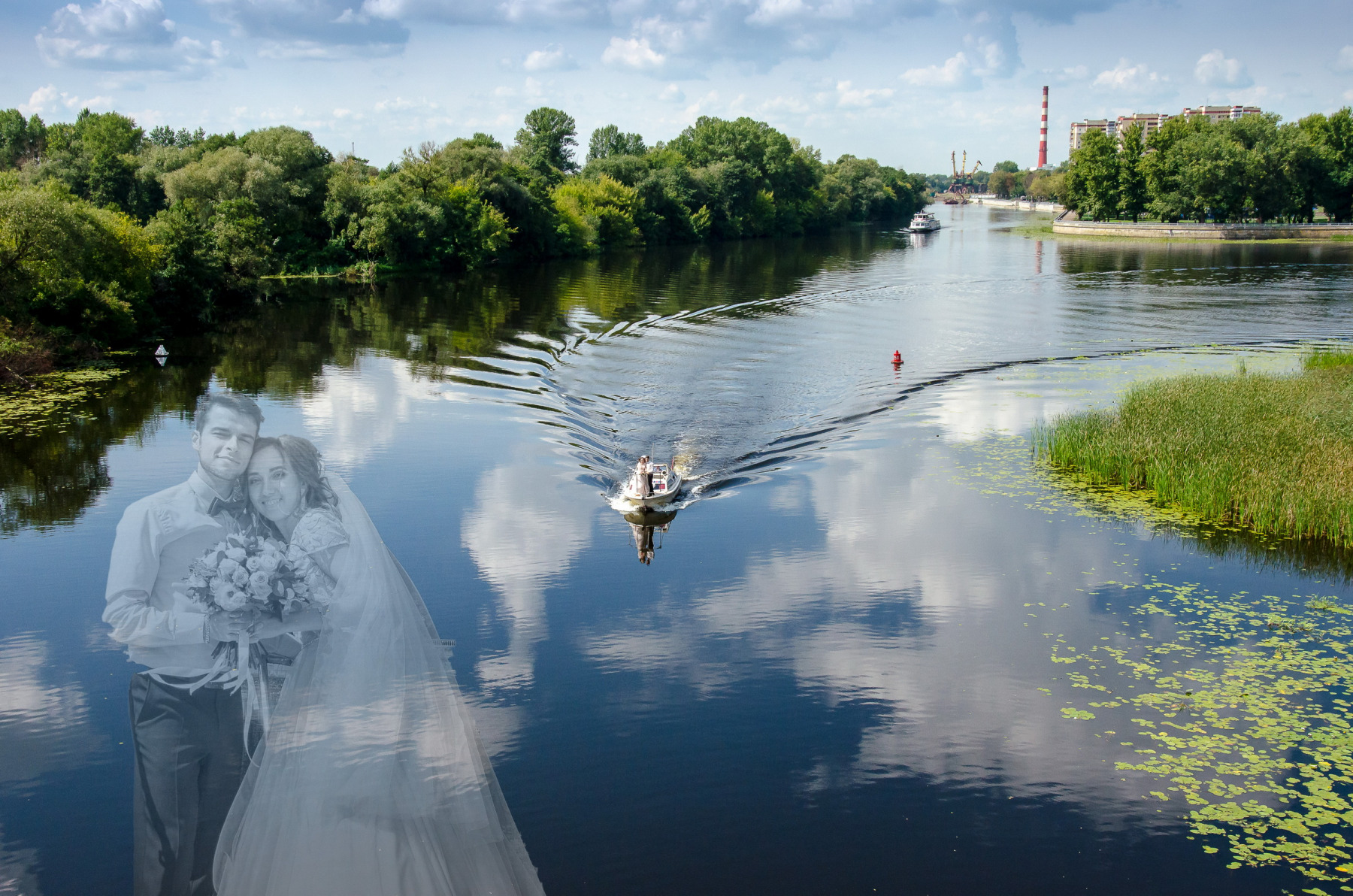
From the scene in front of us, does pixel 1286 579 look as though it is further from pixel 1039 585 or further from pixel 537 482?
pixel 537 482

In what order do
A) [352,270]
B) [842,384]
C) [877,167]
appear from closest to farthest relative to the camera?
[842,384] → [352,270] → [877,167]

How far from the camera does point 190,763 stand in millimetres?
8445

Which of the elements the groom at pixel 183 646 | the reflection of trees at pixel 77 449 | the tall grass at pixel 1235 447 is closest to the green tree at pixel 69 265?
the reflection of trees at pixel 77 449

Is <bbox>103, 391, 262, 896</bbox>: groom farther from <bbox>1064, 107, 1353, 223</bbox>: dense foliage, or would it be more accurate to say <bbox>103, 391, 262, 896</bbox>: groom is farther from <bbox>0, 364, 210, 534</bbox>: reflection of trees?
<bbox>1064, 107, 1353, 223</bbox>: dense foliage

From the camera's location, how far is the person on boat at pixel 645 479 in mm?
21703

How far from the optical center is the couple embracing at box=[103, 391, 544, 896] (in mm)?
7957

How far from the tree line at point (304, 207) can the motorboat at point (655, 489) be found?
2499 cm

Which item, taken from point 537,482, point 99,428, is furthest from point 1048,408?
point 99,428

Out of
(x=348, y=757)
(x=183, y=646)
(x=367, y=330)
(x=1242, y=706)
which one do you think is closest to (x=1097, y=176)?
(x=367, y=330)

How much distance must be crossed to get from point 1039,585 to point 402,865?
12.9 metres

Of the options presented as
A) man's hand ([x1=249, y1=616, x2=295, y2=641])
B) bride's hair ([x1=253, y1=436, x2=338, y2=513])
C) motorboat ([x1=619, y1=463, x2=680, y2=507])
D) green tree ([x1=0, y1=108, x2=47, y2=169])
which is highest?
green tree ([x1=0, y1=108, x2=47, y2=169])

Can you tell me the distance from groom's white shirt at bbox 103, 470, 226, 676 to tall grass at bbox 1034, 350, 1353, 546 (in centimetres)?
1943

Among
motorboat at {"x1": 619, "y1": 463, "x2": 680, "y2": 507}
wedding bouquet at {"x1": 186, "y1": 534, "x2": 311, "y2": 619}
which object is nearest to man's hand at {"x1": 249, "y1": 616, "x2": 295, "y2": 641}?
wedding bouquet at {"x1": 186, "y1": 534, "x2": 311, "y2": 619}

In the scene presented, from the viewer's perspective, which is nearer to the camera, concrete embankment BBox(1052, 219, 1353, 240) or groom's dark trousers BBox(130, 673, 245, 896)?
groom's dark trousers BBox(130, 673, 245, 896)
